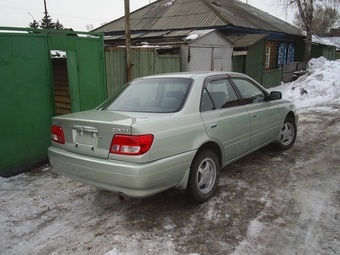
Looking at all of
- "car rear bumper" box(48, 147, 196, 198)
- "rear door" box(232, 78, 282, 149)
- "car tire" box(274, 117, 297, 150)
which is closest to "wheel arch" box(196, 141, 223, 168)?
"car rear bumper" box(48, 147, 196, 198)

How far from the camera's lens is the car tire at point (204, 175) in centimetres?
350

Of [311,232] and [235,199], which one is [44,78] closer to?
[235,199]

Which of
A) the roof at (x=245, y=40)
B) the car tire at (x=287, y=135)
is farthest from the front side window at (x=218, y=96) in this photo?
the roof at (x=245, y=40)

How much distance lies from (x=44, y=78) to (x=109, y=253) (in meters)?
3.73

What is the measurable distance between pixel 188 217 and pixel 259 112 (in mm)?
2134

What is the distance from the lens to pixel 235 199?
384 cm

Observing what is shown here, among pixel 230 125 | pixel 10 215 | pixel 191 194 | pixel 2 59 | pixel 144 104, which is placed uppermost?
pixel 2 59

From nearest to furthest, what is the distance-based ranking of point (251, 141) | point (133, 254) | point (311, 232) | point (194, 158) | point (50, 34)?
point (133, 254) → point (311, 232) → point (194, 158) → point (251, 141) → point (50, 34)

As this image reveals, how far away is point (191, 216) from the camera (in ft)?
11.4

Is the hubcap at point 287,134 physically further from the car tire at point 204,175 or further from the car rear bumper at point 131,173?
the car rear bumper at point 131,173

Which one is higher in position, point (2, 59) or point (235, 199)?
point (2, 59)

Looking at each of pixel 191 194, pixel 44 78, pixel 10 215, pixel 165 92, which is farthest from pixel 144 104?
pixel 44 78

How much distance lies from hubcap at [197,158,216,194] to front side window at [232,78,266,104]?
1272mm

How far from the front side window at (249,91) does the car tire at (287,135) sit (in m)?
0.93
